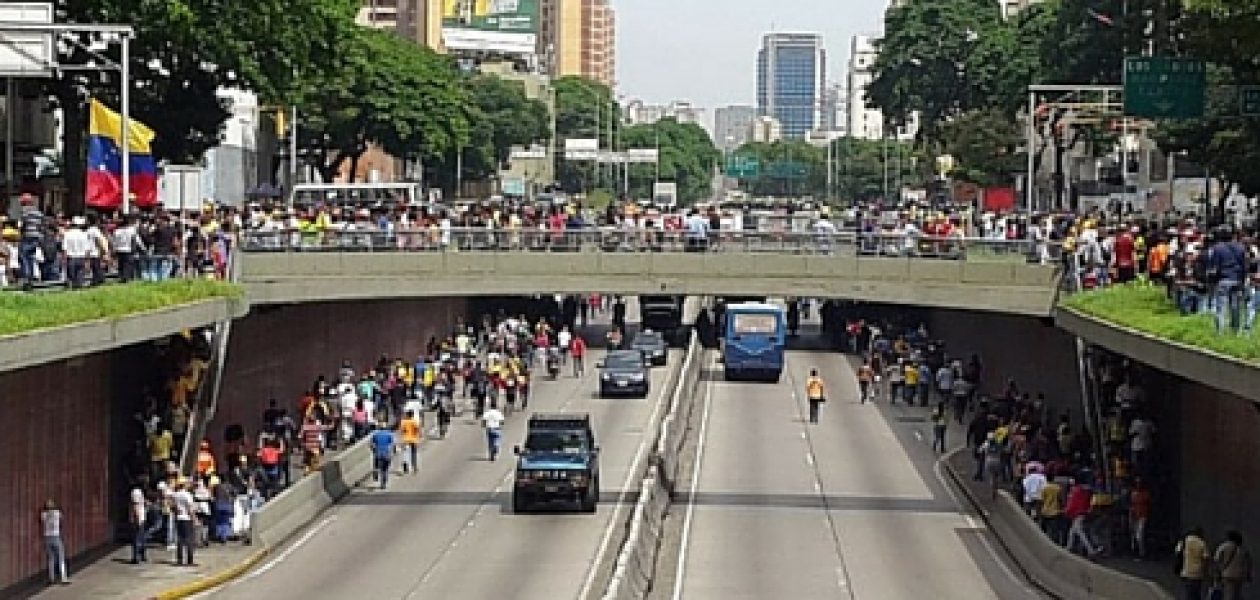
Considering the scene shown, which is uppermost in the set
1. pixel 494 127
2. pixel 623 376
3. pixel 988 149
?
pixel 494 127

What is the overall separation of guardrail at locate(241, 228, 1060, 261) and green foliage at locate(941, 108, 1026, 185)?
230ft

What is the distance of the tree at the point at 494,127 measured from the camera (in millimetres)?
159500

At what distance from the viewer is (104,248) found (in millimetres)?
38750

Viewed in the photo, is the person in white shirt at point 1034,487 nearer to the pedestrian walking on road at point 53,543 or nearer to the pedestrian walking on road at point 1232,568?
the pedestrian walking on road at point 1232,568

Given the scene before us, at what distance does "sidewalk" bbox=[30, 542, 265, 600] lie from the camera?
1420 inches

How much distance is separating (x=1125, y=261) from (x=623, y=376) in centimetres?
2877

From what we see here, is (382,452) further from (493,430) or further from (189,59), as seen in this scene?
(189,59)

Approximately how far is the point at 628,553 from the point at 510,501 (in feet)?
45.1

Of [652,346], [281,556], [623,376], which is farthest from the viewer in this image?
[652,346]

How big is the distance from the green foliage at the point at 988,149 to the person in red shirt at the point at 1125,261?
249 ft

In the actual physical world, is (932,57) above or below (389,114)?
above

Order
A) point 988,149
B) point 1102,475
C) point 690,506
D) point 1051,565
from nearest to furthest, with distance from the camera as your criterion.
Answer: point 1051,565
point 1102,475
point 690,506
point 988,149

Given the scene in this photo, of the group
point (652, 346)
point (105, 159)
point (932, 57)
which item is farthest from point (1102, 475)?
point (932, 57)

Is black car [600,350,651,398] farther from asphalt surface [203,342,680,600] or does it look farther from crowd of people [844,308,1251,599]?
crowd of people [844,308,1251,599]
